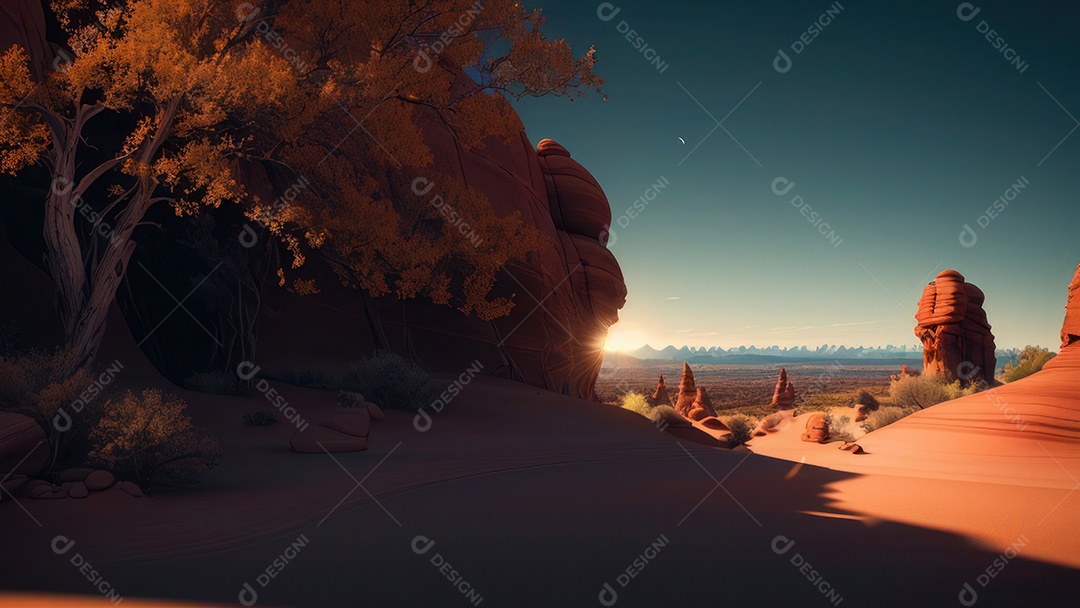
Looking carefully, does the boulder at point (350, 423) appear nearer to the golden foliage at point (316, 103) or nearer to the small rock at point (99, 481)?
the small rock at point (99, 481)

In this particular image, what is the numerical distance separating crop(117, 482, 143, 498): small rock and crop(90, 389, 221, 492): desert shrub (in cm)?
22

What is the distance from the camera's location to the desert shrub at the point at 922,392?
3697cm

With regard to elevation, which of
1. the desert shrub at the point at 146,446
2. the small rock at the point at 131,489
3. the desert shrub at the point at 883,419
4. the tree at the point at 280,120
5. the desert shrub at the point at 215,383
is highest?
the desert shrub at the point at 883,419

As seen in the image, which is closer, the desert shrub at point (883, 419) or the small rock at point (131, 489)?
the small rock at point (131, 489)

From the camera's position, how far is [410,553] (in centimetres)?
490

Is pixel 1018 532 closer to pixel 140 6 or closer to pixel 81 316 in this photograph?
pixel 81 316

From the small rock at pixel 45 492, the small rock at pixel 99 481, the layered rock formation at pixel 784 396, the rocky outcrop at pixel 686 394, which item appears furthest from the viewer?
the layered rock formation at pixel 784 396

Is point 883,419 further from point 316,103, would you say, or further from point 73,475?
point 73,475

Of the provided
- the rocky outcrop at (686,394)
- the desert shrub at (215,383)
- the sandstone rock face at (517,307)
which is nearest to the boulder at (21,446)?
the desert shrub at (215,383)

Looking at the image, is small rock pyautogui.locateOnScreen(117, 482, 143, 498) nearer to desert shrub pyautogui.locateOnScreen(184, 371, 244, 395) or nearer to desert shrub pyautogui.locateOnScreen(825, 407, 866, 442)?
desert shrub pyautogui.locateOnScreen(184, 371, 244, 395)

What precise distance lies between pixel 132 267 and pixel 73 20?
19.2 ft

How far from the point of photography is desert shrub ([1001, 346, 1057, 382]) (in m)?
47.2

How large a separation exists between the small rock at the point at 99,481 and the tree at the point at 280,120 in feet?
10.1

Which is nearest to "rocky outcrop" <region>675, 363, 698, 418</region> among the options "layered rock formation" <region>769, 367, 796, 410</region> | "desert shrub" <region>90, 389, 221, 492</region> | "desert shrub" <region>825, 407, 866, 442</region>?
"layered rock formation" <region>769, 367, 796, 410</region>
